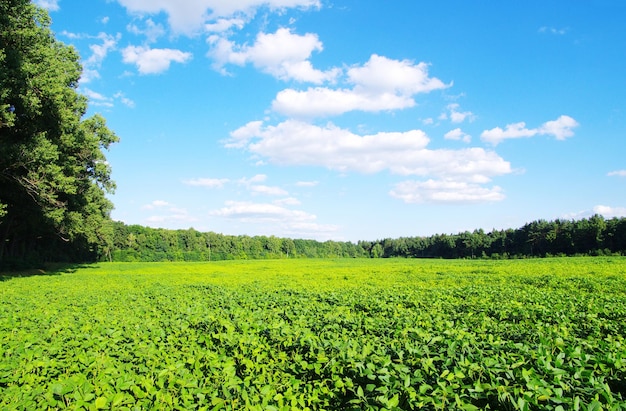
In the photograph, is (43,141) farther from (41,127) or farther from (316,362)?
(316,362)

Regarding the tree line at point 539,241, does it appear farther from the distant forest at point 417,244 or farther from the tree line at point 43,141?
the tree line at point 43,141

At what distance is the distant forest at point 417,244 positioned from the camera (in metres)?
88.5

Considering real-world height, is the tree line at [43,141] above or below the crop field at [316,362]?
above

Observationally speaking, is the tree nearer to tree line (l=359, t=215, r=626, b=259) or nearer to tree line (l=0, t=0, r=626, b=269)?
tree line (l=0, t=0, r=626, b=269)

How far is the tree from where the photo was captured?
19.1 meters

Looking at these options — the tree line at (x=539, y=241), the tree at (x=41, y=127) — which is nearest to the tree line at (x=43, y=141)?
the tree at (x=41, y=127)

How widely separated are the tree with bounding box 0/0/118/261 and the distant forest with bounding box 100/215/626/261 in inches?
1570

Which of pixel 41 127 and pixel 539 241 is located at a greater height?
pixel 41 127

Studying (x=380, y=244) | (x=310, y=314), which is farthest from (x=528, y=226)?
(x=310, y=314)

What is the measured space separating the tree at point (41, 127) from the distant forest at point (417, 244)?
39880 millimetres

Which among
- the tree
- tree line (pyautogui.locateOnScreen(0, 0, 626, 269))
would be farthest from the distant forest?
the tree

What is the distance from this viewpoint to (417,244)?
154 m

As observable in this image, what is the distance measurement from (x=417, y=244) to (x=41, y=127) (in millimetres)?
145431

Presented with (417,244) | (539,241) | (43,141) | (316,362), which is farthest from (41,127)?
(417,244)
